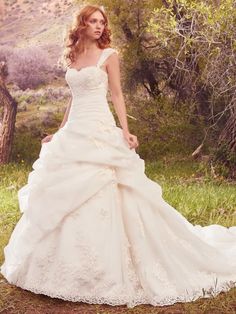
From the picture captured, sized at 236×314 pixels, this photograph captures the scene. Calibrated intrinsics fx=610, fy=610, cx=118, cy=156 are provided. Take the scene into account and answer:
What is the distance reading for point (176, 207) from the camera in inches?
321

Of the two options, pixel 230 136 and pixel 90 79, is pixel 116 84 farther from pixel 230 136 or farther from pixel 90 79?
pixel 230 136

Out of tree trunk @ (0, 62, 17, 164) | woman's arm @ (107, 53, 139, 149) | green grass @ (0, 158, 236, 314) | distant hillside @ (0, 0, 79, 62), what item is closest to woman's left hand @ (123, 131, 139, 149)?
woman's arm @ (107, 53, 139, 149)

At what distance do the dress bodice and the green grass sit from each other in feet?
5.80

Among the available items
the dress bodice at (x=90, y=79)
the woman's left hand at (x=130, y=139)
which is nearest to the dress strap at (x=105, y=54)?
the dress bodice at (x=90, y=79)

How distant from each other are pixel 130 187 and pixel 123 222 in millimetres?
301

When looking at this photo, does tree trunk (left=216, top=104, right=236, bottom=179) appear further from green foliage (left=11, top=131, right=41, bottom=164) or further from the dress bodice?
green foliage (left=11, top=131, right=41, bottom=164)

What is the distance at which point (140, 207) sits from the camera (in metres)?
5.16

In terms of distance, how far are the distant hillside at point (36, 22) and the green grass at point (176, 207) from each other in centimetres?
865

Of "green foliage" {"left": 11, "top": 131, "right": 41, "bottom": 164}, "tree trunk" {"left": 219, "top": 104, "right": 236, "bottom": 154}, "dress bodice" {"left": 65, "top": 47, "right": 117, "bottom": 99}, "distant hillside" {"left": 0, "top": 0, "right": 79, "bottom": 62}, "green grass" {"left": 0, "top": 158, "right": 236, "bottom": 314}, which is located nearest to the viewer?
"green grass" {"left": 0, "top": 158, "right": 236, "bottom": 314}

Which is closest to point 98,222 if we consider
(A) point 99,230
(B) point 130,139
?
(A) point 99,230

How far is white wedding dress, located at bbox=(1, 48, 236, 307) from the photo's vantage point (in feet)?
16.1

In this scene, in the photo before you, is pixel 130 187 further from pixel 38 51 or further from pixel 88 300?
pixel 38 51

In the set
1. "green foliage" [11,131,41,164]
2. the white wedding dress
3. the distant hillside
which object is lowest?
"green foliage" [11,131,41,164]

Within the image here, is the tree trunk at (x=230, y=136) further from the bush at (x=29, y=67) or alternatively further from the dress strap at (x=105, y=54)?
the bush at (x=29, y=67)
